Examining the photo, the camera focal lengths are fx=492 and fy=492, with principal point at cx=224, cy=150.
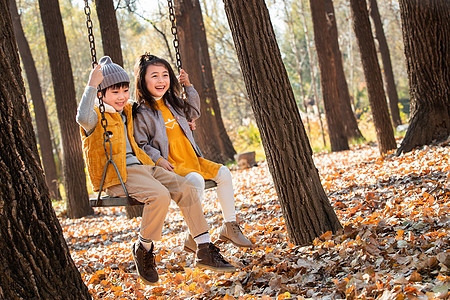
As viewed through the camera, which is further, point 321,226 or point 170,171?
point 321,226

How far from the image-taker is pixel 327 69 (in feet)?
41.0

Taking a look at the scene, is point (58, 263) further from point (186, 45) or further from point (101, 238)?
point (186, 45)

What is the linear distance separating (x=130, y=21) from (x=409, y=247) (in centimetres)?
3355

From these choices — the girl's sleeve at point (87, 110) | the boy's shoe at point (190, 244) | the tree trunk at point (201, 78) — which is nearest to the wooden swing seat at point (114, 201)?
the girl's sleeve at point (87, 110)

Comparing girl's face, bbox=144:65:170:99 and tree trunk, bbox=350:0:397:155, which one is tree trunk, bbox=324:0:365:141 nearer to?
tree trunk, bbox=350:0:397:155

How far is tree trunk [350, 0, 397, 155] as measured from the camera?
9.23 m

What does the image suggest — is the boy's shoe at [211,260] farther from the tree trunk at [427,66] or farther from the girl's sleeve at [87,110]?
the tree trunk at [427,66]

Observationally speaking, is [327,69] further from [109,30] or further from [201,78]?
[109,30]

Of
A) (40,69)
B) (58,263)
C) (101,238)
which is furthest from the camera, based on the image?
(40,69)

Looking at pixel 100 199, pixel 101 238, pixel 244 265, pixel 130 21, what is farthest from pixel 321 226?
pixel 130 21

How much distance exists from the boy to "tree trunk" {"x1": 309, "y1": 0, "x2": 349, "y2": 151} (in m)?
9.07

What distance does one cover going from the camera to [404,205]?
4.96 metres

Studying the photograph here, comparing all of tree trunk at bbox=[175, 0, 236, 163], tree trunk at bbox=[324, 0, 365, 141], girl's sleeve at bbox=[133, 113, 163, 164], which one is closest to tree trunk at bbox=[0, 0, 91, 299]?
girl's sleeve at bbox=[133, 113, 163, 164]

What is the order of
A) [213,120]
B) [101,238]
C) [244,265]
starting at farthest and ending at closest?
[213,120], [101,238], [244,265]
